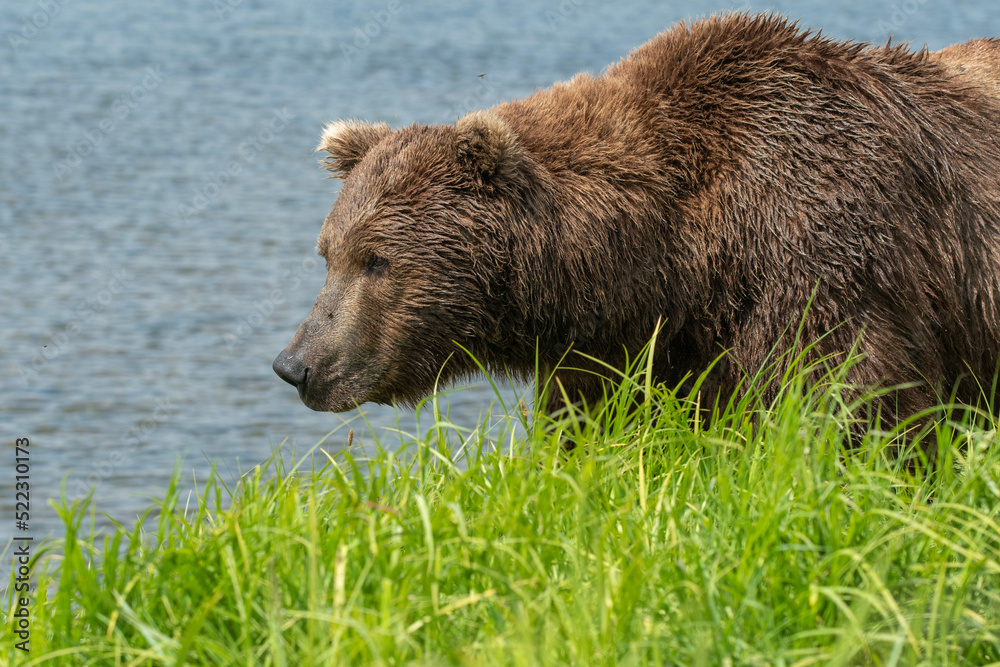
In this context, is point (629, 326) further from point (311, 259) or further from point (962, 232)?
point (311, 259)

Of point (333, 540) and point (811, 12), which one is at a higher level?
point (811, 12)

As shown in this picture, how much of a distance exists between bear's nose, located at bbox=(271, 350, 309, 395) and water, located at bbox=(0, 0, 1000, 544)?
433mm

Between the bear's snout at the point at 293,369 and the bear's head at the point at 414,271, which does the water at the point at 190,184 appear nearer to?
the bear's snout at the point at 293,369

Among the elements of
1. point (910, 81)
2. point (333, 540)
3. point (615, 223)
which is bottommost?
point (333, 540)

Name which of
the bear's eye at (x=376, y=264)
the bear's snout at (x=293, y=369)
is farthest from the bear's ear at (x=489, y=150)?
the bear's snout at (x=293, y=369)

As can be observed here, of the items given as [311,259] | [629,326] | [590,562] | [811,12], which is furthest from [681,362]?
[811,12]

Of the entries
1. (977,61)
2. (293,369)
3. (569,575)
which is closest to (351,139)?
(293,369)

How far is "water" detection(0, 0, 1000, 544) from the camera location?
7.84m

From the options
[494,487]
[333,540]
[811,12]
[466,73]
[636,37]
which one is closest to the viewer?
[333,540]

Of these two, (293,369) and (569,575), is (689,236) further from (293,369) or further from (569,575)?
(569,575)

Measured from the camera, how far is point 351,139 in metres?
5.11

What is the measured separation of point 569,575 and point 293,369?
1757 mm

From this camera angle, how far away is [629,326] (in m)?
4.85

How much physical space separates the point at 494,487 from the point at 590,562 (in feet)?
1.83
